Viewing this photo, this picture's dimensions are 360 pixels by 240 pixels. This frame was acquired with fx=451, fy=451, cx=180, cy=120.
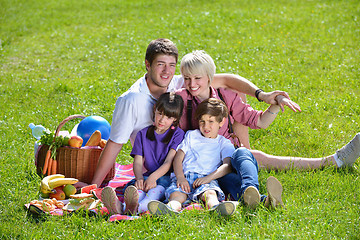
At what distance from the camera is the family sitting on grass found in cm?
441

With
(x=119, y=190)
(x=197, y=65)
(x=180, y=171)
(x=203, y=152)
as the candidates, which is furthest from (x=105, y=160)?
(x=197, y=65)

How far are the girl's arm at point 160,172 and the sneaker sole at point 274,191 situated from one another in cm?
115

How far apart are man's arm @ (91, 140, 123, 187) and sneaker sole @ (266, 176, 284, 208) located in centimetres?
174

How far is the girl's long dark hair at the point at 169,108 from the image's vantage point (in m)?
4.57

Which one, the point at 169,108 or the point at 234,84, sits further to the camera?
the point at 234,84

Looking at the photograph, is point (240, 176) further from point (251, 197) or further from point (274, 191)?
point (274, 191)

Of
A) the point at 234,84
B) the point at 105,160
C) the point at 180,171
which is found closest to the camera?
the point at 180,171

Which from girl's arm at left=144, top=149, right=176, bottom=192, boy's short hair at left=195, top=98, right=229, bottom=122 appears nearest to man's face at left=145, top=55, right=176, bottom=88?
boy's short hair at left=195, top=98, right=229, bottom=122

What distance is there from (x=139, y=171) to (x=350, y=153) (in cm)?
228

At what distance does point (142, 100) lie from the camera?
15.8 ft

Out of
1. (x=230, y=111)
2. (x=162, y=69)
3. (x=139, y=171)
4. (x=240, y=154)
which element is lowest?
(x=139, y=171)

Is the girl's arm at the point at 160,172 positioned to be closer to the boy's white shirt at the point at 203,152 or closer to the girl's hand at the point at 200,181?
the boy's white shirt at the point at 203,152

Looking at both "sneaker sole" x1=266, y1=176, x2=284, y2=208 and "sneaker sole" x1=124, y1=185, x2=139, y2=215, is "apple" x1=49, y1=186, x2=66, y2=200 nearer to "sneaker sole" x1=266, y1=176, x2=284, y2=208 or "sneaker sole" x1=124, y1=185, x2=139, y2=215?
"sneaker sole" x1=124, y1=185, x2=139, y2=215

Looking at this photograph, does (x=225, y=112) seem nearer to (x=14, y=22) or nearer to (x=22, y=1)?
(x=14, y=22)
